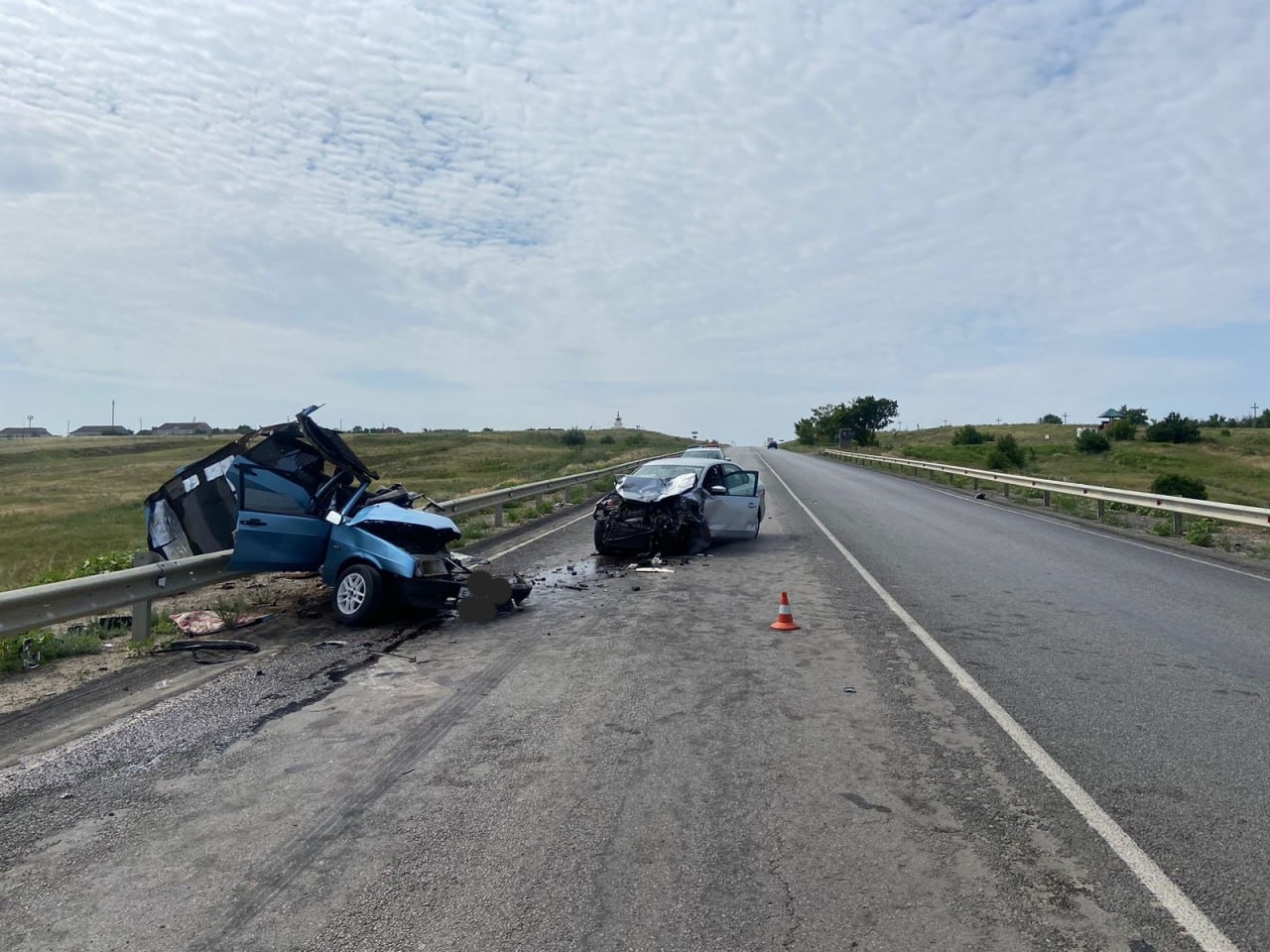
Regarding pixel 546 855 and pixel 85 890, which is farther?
pixel 546 855

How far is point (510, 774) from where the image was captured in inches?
188

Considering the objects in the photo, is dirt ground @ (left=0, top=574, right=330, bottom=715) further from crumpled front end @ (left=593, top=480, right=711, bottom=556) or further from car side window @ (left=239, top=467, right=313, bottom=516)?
crumpled front end @ (left=593, top=480, right=711, bottom=556)

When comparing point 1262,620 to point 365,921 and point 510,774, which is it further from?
point 365,921

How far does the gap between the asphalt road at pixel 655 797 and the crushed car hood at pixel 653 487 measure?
17.3 ft

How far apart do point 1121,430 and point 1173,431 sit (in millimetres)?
3843

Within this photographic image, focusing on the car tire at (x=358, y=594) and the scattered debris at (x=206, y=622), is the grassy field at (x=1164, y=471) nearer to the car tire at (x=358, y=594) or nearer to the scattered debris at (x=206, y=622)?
the car tire at (x=358, y=594)

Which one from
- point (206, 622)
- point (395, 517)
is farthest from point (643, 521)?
point (206, 622)

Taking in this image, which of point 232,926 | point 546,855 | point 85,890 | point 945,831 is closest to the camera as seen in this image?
point 232,926

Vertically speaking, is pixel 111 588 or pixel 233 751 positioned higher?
pixel 111 588

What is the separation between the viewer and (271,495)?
8.84m

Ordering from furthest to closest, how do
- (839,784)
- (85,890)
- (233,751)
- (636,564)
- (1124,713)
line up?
1. (636,564)
2. (1124,713)
3. (233,751)
4. (839,784)
5. (85,890)

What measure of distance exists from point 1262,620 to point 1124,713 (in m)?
4.71

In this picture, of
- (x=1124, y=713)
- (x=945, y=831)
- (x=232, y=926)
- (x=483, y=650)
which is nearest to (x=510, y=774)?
(x=232, y=926)

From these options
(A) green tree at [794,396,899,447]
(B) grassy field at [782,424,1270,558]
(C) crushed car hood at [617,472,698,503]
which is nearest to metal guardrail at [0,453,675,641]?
(C) crushed car hood at [617,472,698,503]
